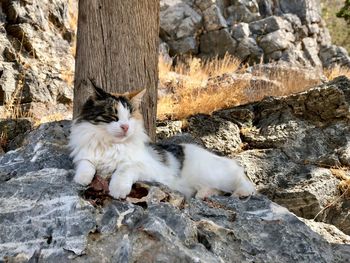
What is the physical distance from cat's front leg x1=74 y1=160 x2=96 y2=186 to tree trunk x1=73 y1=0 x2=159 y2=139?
122 centimetres

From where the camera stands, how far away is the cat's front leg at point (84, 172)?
288 cm

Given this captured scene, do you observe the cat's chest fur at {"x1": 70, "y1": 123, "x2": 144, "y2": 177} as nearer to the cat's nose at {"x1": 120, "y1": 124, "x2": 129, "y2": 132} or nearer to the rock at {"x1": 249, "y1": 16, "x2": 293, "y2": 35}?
the cat's nose at {"x1": 120, "y1": 124, "x2": 129, "y2": 132}

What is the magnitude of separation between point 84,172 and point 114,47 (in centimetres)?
163

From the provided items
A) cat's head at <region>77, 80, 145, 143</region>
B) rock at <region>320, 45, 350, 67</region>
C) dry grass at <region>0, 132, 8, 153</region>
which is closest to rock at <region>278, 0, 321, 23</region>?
rock at <region>320, 45, 350, 67</region>

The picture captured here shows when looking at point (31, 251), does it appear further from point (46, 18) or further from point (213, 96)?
point (46, 18)

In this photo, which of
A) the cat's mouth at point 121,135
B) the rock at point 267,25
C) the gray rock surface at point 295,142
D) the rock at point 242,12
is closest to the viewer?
the cat's mouth at point 121,135

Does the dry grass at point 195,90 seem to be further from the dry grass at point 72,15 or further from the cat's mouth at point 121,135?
the cat's mouth at point 121,135

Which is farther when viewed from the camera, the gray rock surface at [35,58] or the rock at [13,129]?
the gray rock surface at [35,58]

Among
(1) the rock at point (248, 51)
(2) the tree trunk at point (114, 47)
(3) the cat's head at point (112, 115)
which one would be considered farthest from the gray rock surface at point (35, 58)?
(1) the rock at point (248, 51)

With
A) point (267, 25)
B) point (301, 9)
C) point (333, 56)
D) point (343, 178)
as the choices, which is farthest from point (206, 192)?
point (301, 9)

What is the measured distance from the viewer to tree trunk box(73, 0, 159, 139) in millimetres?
4145

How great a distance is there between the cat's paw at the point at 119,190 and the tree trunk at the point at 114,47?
1.51 metres

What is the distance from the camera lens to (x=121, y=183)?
9.15ft

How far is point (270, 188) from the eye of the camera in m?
5.45
